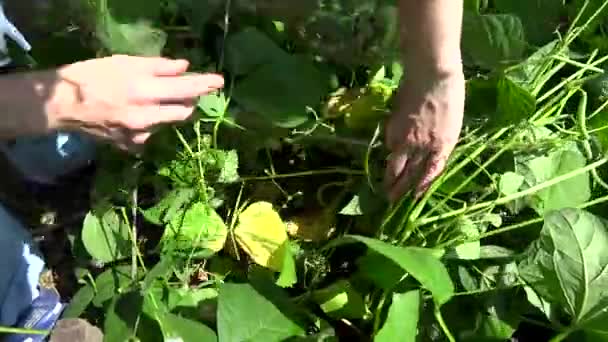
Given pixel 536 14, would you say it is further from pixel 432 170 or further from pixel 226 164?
pixel 226 164

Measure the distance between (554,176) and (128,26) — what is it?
1.57 feet

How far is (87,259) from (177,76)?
1.17 ft

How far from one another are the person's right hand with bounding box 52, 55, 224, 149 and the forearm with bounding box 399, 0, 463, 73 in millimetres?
194

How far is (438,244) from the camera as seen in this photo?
1.03 metres

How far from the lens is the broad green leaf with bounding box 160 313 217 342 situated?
3.17 feet

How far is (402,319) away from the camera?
3.17 ft

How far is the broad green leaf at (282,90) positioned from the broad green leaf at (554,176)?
240mm

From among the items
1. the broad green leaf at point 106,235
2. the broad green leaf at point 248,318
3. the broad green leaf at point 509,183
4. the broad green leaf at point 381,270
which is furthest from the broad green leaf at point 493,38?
the broad green leaf at point 106,235

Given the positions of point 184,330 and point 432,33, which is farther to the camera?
point 184,330

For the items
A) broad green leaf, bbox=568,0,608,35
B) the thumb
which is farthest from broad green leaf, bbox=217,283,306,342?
broad green leaf, bbox=568,0,608,35

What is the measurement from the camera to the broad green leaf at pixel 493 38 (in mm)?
979

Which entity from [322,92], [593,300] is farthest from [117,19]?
[593,300]

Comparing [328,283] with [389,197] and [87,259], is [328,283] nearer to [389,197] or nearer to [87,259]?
[389,197]

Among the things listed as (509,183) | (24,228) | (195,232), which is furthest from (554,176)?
(24,228)
